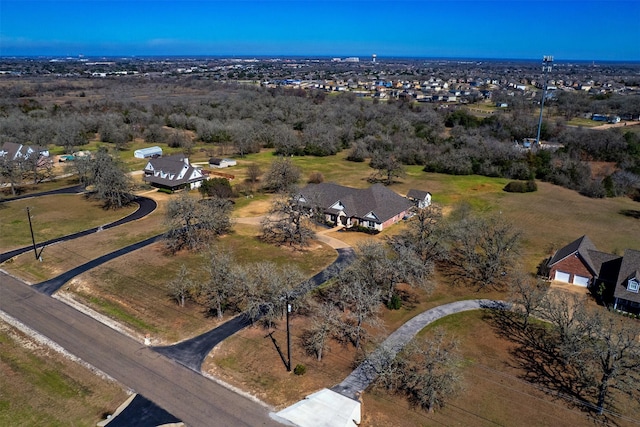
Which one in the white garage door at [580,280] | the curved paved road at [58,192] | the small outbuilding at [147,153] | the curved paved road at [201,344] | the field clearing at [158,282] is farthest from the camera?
the small outbuilding at [147,153]

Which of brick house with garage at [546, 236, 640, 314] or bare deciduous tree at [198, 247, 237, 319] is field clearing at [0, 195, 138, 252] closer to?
bare deciduous tree at [198, 247, 237, 319]

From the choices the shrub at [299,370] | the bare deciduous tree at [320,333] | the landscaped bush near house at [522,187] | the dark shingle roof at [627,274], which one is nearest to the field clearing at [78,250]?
the bare deciduous tree at [320,333]

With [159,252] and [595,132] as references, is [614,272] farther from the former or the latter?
[595,132]

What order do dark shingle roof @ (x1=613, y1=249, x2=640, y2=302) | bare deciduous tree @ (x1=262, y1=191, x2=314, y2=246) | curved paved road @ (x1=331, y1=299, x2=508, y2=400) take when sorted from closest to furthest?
curved paved road @ (x1=331, y1=299, x2=508, y2=400), dark shingle roof @ (x1=613, y1=249, x2=640, y2=302), bare deciduous tree @ (x1=262, y1=191, x2=314, y2=246)

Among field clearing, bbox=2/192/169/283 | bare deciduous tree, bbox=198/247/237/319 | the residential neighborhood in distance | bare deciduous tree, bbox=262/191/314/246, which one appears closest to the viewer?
the residential neighborhood in distance

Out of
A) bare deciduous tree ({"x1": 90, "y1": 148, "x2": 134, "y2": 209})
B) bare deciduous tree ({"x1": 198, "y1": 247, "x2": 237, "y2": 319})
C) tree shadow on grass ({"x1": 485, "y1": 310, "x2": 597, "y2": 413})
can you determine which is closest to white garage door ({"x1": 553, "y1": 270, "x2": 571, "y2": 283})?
tree shadow on grass ({"x1": 485, "y1": 310, "x2": 597, "y2": 413})

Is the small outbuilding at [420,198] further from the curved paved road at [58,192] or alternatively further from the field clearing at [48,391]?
the curved paved road at [58,192]

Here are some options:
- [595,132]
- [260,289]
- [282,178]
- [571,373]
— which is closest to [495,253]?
[571,373]
